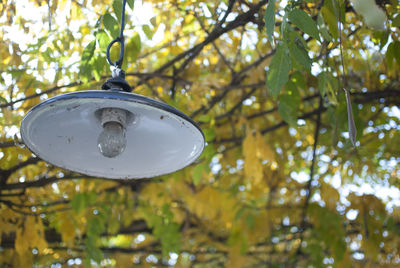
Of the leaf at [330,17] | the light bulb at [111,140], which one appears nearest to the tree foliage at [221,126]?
the leaf at [330,17]

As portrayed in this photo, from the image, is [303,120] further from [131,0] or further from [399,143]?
[131,0]

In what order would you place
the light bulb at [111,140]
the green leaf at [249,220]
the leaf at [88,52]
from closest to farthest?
the light bulb at [111,140] → the leaf at [88,52] → the green leaf at [249,220]

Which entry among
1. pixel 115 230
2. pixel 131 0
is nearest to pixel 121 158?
pixel 131 0

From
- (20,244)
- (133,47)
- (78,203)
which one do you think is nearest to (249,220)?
(78,203)

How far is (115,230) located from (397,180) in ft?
7.98

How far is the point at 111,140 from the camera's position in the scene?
140cm

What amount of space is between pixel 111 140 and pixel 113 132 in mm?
28

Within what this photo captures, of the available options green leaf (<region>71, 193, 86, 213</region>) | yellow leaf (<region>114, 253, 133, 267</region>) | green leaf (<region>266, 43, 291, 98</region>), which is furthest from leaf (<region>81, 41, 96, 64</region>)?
yellow leaf (<region>114, 253, 133, 267</region>)

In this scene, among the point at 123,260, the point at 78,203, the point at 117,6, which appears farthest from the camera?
the point at 123,260

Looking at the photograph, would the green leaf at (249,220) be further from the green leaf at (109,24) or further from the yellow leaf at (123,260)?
the green leaf at (109,24)

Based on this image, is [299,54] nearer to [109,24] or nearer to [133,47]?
[109,24]

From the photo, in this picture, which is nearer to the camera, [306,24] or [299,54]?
[306,24]

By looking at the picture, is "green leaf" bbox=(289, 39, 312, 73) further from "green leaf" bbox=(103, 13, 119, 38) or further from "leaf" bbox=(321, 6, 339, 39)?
"green leaf" bbox=(103, 13, 119, 38)

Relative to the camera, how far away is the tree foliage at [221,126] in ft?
7.06
